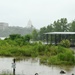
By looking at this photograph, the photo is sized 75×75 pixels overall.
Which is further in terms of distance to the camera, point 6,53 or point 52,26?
point 52,26

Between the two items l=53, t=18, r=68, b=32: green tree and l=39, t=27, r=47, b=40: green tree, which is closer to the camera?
l=53, t=18, r=68, b=32: green tree

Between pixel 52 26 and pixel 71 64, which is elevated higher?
pixel 52 26

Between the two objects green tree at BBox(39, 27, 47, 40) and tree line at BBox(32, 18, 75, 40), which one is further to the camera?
green tree at BBox(39, 27, 47, 40)

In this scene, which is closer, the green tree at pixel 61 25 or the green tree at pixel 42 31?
the green tree at pixel 61 25

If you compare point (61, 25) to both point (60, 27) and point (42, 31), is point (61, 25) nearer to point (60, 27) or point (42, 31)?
point (60, 27)

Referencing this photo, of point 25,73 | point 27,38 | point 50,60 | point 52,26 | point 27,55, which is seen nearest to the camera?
point 25,73

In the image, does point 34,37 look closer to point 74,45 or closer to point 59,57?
point 74,45

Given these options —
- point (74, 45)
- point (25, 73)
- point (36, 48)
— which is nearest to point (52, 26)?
point (74, 45)

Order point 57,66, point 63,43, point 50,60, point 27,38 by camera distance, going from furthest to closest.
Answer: point 27,38 < point 63,43 < point 50,60 < point 57,66

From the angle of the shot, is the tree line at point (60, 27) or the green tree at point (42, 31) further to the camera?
the green tree at point (42, 31)

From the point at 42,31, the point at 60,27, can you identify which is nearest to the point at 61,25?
the point at 60,27

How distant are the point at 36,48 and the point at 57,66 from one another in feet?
26.6

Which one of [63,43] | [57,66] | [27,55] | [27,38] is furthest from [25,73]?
[27,38]

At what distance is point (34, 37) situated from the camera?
163 ft
